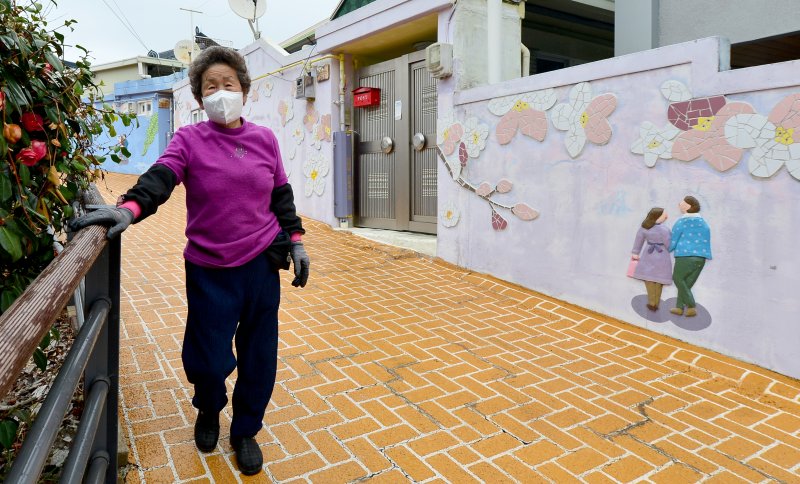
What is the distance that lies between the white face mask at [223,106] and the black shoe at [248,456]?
1.35 metres

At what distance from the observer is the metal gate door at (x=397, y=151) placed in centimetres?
737

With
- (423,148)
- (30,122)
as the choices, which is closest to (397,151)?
(423,148)

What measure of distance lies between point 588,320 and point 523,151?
1.69 m

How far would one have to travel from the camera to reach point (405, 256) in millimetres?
6891

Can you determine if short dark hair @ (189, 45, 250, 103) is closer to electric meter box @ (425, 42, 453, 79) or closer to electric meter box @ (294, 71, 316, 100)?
electric meter box @ (425, 42, 453, 79)

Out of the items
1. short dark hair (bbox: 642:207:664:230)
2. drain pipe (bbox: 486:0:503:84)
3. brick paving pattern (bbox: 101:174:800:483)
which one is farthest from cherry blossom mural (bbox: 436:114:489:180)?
short dark hair (bbox: 642:207:664:230)

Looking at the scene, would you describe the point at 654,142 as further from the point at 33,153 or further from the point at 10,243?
the point at 10,243

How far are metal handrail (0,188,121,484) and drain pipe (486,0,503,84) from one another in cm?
484

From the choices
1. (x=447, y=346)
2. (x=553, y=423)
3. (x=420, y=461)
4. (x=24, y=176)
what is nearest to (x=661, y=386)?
(x=553, y=423)

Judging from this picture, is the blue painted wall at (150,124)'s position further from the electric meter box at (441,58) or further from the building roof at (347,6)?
the electric meter box at (441,58)

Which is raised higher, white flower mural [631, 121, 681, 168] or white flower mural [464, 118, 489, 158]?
white flower mural [464, 118, 489, 158]

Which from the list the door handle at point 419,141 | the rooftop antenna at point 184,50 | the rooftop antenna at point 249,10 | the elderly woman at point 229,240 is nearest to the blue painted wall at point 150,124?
the rooftop antenna at point 184,50

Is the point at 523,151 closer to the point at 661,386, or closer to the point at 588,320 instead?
the point at 588,320

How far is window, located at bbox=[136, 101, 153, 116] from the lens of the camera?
20656 millimetres
